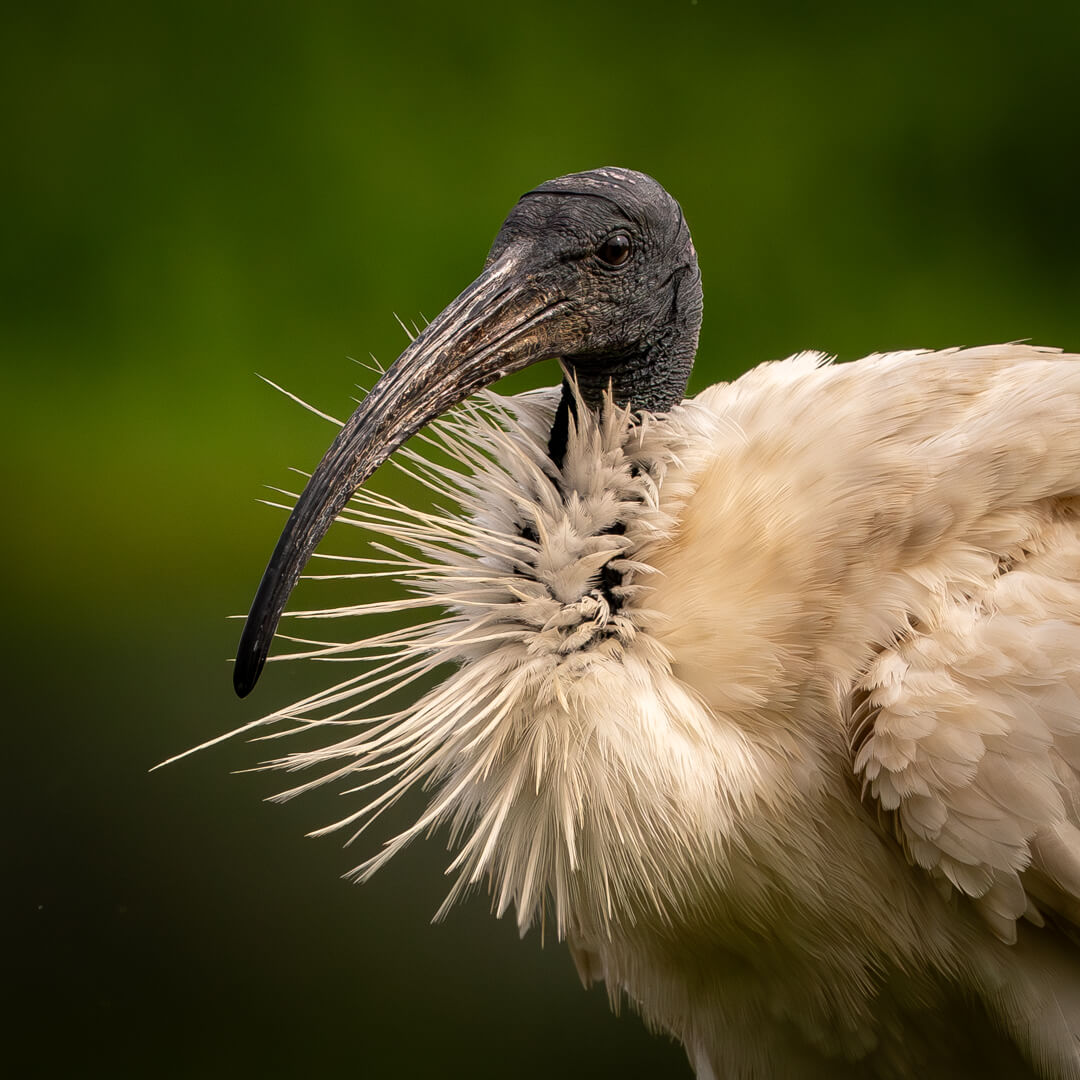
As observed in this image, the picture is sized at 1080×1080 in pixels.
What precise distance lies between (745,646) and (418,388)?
402mm

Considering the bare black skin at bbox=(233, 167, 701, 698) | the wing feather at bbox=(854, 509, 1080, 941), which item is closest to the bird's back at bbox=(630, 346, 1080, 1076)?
the wing feather at bbox=(854, 509, 1080, 941)

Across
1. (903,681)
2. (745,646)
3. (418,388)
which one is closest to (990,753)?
(903,681)

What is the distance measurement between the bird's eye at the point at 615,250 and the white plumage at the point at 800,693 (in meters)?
0.16

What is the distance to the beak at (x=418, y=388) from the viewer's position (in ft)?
4.38

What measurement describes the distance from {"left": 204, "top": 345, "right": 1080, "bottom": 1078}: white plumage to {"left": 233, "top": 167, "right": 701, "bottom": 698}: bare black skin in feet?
0.23

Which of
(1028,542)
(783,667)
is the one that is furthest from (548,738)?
(1028,542)

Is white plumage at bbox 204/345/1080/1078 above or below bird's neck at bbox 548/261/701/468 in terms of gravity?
below

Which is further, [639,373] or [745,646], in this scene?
[639,373]

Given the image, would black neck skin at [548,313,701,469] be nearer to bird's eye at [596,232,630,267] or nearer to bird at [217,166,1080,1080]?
bird at [217,166,1080,1080]

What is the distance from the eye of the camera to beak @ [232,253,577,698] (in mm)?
1334

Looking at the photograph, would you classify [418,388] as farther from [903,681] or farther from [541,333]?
[903,681]

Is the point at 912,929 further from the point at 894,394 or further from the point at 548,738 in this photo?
the point at 894,394

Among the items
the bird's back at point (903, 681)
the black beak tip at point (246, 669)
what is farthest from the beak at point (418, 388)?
the bird's back at point (903, 681)

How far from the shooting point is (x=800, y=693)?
1373 millimetres
